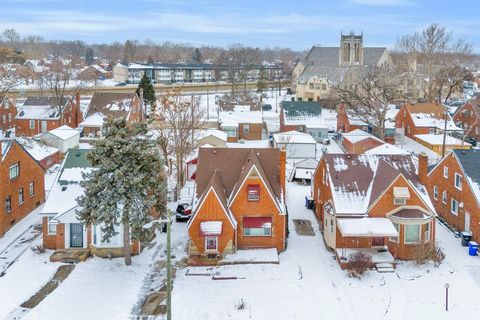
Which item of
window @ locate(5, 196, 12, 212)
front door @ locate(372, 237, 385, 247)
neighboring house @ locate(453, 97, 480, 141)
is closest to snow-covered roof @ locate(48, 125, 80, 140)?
window @ locate(5, 196, 12, 212)

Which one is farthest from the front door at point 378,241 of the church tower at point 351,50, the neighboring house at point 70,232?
Result: the church tower at point 351,50

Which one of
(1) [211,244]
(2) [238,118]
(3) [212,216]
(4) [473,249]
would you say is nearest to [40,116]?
(2) [238,118]

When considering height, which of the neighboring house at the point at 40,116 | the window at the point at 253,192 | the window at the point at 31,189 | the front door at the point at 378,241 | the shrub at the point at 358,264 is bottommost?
the shrub at the point at 358,264

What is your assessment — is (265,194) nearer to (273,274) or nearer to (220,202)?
(220,202)

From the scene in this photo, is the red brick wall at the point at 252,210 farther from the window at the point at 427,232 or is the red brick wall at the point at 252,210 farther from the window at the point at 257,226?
the window at the point at 427,232

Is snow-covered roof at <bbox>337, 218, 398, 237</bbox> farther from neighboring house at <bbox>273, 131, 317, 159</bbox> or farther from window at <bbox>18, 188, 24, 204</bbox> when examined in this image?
neighboring house at <bbox>273, 131, 317, 159</bbox>

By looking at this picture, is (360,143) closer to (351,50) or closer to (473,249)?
(473,249)
